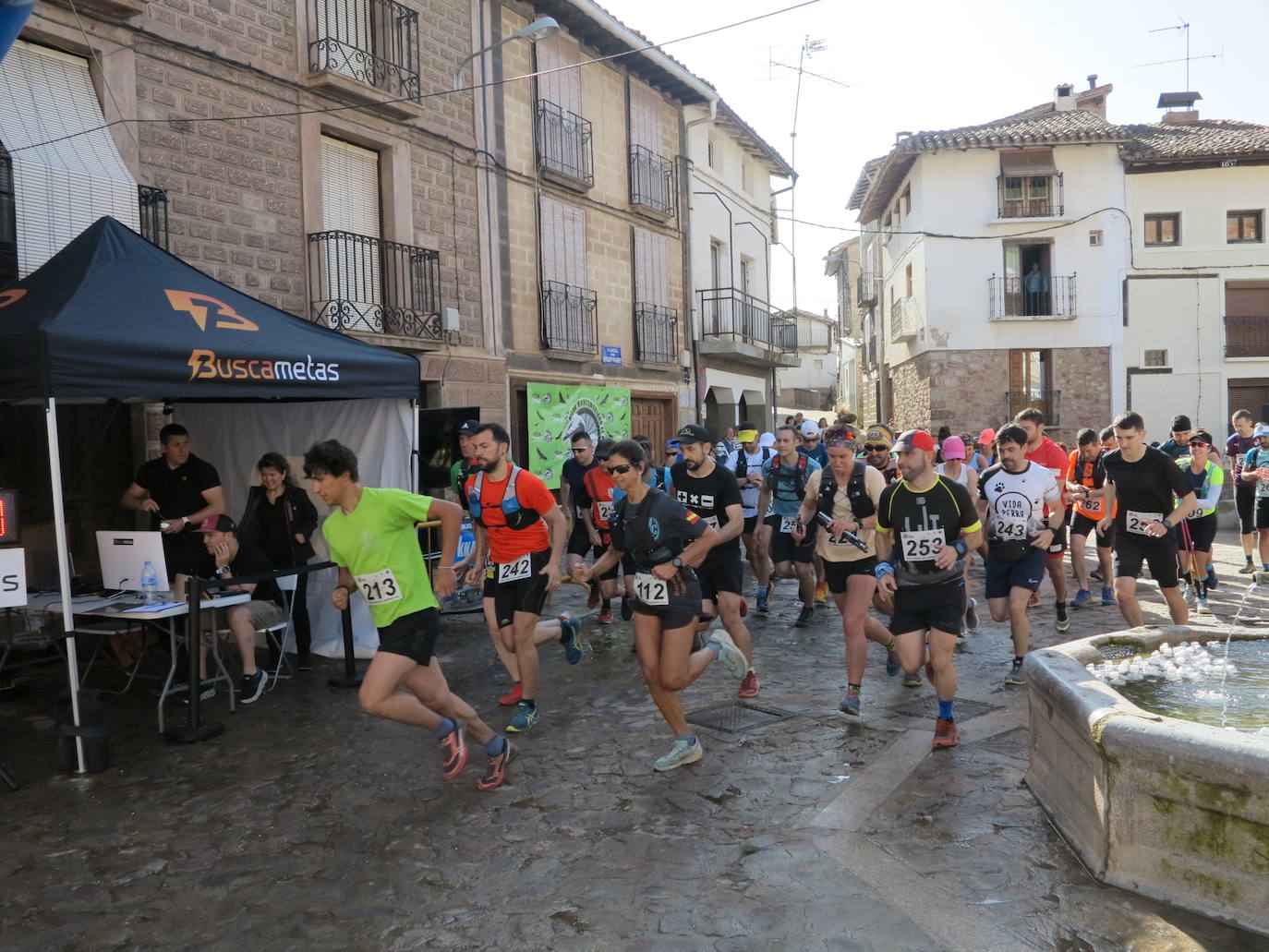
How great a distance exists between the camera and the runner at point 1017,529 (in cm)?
678

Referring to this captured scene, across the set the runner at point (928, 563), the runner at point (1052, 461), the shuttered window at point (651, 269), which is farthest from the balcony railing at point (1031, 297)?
the runner at point (928, 563)

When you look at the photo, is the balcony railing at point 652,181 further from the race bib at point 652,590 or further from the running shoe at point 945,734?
the running shoe at point 945,734

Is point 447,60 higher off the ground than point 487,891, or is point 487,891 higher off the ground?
point 447,60

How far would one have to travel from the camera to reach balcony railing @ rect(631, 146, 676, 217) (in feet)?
60.1

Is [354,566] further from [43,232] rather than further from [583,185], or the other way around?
[583,185]

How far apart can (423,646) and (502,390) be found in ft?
32.6

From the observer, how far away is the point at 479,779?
5070 mm

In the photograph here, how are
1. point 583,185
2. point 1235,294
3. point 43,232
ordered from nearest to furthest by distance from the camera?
point 43,232, point 583,185, point 1235,294

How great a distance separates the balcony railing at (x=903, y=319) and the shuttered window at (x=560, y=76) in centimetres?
1590

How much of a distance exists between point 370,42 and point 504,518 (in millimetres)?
9004

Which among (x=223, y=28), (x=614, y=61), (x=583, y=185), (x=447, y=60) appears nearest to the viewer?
(x=223, y=28)

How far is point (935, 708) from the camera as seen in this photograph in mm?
6230

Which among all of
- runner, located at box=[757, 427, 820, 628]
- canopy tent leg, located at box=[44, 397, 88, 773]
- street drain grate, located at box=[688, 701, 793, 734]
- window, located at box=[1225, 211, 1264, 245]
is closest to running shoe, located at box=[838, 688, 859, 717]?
street drain grate, located at box=[688, 701, 793, 734]

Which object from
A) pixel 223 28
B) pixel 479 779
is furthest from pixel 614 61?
pixel 479 779
